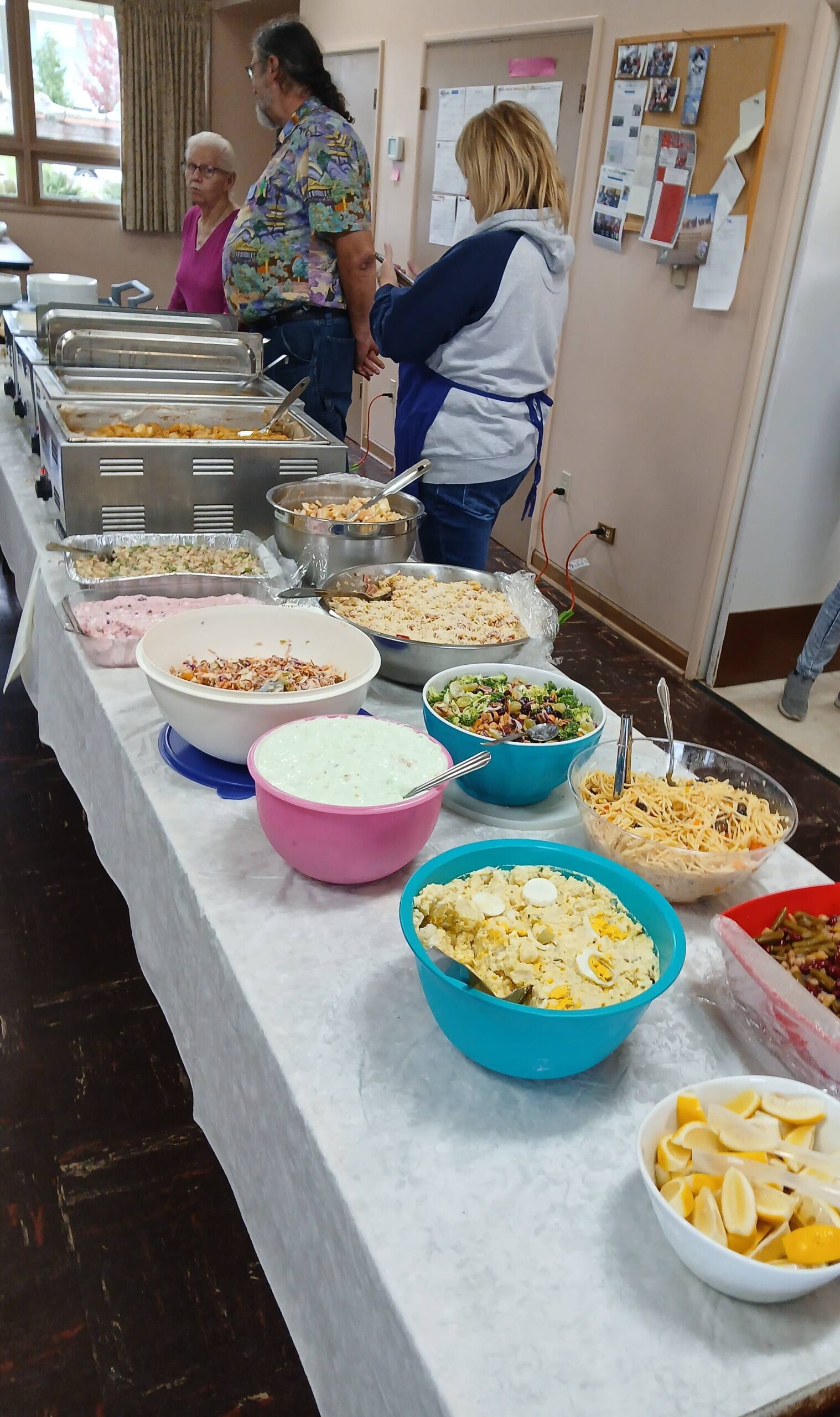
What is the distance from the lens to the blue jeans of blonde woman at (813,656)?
2873 millimetres

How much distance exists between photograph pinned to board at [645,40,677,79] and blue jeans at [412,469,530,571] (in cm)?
158

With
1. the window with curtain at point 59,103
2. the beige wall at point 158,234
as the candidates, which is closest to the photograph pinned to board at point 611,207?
the beige wall at point 158,234

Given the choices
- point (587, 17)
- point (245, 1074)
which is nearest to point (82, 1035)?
point (245, 1074)

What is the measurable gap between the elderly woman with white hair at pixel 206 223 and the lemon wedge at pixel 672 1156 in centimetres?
294

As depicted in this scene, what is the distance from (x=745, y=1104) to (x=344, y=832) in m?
0.41

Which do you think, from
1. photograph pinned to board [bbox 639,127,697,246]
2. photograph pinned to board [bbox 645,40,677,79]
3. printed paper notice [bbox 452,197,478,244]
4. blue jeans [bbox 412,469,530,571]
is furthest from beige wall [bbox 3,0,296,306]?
blue jeans [bbox 412,469,530,571]

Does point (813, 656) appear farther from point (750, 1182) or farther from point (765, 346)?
point (750, 1182)

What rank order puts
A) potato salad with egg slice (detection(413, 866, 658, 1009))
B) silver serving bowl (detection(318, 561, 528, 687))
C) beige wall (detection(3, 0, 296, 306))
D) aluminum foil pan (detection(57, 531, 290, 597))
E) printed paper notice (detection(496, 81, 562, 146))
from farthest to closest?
beige wall (detection(3, 0, 296, 306))
printed paper notice (detection(496, 81, 562, 146))
aluminum foil pan (detection(57, 531, 290, 597))
silver serving bowl (detection(318, 561, 528, 687))
potato salad with egg slice (detection(413, 866, 658, 1009))

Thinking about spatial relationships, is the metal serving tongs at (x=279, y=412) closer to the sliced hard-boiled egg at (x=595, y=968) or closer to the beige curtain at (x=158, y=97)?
the sliced hard-boiled egg at (x=595, y=968)

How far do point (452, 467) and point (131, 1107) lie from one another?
139cm

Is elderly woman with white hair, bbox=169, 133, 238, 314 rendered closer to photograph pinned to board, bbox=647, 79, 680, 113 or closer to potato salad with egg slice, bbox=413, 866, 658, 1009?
photograph pinned to board, bbox=647, 79, 680, 113

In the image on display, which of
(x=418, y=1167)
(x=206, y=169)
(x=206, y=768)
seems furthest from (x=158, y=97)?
(x=418, y=1167)

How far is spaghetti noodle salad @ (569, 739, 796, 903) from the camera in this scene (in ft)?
3.09

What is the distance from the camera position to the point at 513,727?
1.11 meters
